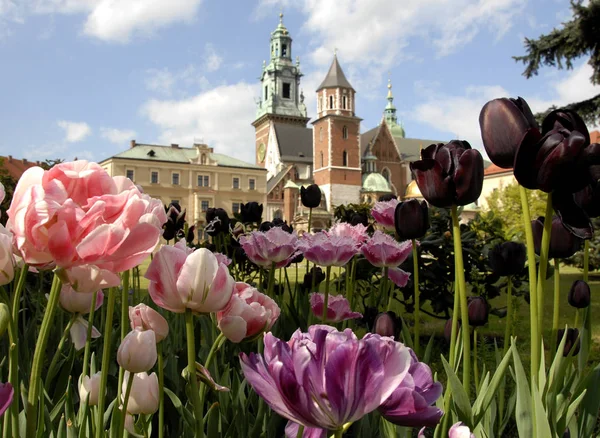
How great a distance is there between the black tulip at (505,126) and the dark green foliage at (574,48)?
371 inches

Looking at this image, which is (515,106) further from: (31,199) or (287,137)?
(287,137)

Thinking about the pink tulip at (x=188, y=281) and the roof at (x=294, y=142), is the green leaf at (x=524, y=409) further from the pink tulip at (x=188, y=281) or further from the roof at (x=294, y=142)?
the roof at (x=294, y=142)

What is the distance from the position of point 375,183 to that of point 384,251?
152 feet

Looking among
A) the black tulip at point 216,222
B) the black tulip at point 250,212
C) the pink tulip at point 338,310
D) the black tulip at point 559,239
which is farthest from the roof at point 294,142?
the black tulip at point 559,239

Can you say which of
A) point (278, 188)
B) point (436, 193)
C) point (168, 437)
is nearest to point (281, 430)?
point (168, 437)

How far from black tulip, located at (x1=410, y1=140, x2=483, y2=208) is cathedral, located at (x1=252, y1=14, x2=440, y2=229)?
114 feet

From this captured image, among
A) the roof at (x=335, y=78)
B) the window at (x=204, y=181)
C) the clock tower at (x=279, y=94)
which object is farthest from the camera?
the clock tower at (x=279, y=94)

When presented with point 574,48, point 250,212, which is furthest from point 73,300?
point 574,48

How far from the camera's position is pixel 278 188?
4772 cm

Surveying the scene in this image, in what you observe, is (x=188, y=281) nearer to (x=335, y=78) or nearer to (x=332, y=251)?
(x=332, y=251)

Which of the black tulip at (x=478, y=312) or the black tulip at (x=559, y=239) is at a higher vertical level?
the black tulip at (x=559, y=239)

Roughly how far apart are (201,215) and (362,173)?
15690mm

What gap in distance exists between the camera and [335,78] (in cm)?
4847

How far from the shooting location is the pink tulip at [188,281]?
Answer: 755 mm
